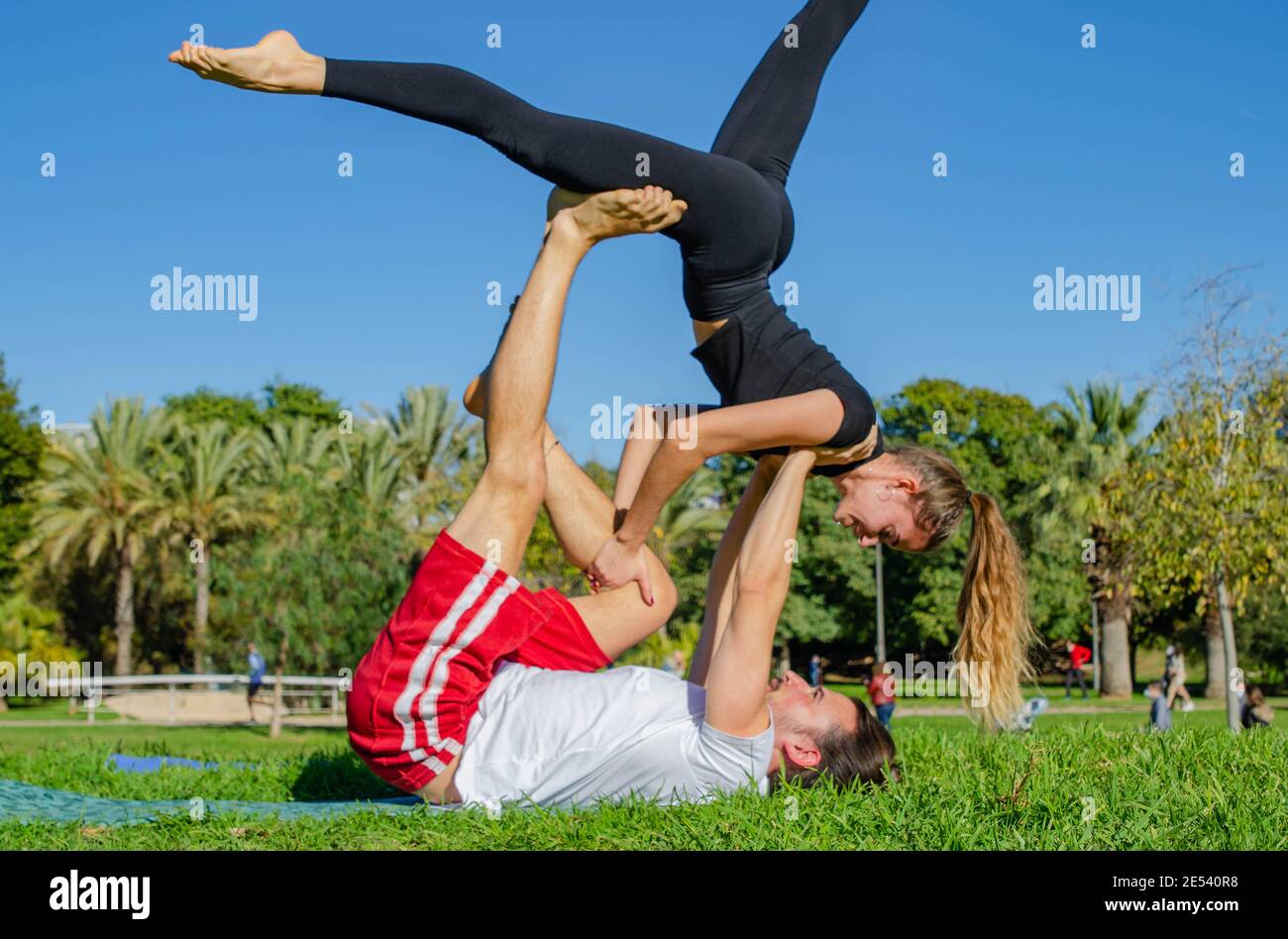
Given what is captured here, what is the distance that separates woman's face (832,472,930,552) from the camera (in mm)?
4746

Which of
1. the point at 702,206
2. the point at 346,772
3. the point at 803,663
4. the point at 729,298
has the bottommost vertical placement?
the point at 803,663

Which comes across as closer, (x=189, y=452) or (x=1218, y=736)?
(x=1218, y=736)

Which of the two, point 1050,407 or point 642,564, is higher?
point 1050,407

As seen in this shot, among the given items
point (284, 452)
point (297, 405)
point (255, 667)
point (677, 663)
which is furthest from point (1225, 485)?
point (297, 405)

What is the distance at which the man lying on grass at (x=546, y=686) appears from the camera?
13.0 ft

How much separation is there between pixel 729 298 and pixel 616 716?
166 centimetres

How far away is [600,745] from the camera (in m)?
4.10

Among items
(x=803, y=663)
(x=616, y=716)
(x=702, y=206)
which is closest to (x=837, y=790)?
(x=616, y=716)

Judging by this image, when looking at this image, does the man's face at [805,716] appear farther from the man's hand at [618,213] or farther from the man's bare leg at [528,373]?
the man's hand at [618,213]

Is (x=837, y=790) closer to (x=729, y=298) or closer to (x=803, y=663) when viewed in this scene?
(x=729, y=298)

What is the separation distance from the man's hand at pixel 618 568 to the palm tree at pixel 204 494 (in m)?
30.9

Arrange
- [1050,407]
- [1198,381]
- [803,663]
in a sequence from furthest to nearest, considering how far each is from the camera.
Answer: [803,663] < [1050,407] < [1198,381]
